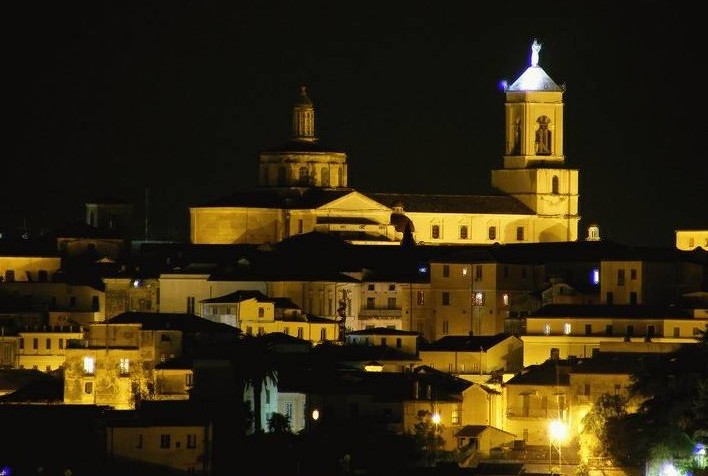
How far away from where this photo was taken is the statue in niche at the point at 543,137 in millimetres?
139250

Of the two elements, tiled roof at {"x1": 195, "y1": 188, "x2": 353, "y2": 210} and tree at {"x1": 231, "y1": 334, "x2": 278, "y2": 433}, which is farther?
tiled roof at {"x1": 195, "y1": 188, "x2": 353, "y2": 210}

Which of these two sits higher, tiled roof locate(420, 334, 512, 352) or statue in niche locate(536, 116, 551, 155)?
statue in niche locate(536, 116, 551, 155)

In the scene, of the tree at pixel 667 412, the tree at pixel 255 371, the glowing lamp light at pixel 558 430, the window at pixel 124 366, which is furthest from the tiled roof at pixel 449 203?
the tree at pixel 667 412

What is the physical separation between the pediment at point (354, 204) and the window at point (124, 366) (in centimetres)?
2768

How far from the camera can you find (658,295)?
368 ft

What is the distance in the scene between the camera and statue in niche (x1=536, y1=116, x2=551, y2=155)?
139250mm

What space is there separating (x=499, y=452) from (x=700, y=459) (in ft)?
29.4

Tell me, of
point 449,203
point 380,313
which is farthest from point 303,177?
point 380,313

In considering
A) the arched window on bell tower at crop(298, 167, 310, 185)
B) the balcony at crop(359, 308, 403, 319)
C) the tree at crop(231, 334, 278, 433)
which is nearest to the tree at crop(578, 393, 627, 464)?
the tree at crop(231, 334, 278, 433)

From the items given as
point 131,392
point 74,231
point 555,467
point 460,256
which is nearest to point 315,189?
point 74,231

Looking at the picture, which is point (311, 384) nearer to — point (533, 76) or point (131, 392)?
point (131, 392)

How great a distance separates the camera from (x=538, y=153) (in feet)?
456

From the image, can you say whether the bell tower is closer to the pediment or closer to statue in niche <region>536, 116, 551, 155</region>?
statue in niche <region>536, 116, 551, 155</region>

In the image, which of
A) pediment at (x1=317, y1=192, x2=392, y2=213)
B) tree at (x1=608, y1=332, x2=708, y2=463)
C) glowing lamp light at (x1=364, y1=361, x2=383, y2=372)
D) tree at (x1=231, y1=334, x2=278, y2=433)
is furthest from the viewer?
pediment at (x1=317, y1=192, x2=392, y2=213)
